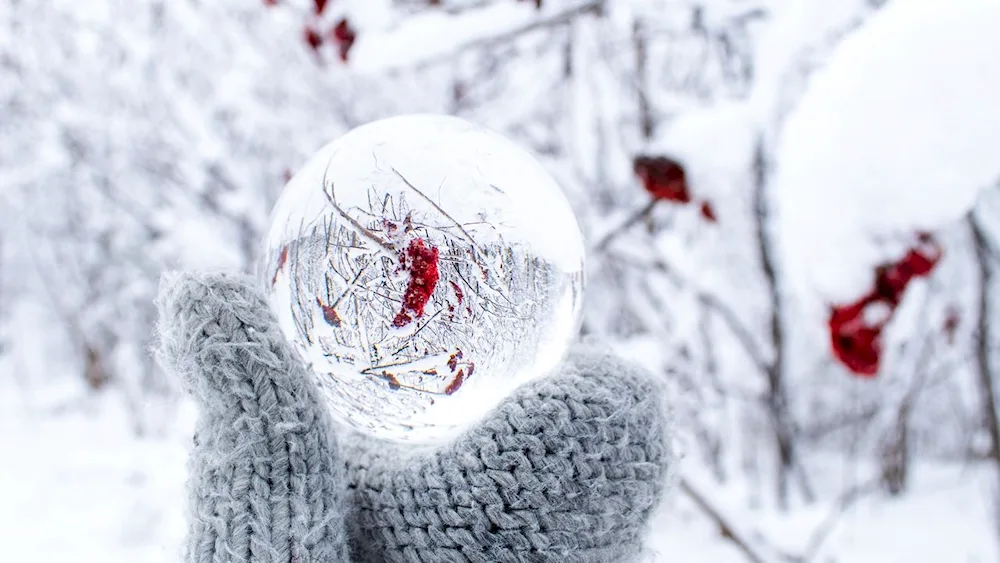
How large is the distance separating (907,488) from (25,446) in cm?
549

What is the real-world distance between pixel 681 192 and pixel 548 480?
2.85 feet

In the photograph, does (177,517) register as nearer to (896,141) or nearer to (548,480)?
(548,480)

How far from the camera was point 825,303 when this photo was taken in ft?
2.53

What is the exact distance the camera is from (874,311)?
76 cm

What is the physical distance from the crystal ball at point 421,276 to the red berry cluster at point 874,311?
0.33 metres

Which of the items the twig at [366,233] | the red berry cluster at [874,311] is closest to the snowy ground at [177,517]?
A: the red berry cluster at [874,311]

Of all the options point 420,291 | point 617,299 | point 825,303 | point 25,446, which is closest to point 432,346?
point 420,291

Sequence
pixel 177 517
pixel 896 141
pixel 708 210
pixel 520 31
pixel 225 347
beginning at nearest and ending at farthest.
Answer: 1. pixel 225 347
2. pixel 896 141
3. pixel 520 31
4. pixel 708 210
5. pixel 177 517

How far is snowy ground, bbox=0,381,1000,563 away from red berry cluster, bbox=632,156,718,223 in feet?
2.29

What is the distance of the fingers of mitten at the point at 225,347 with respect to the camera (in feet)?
1.92

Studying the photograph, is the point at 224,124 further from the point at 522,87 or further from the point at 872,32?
the point at 872,32

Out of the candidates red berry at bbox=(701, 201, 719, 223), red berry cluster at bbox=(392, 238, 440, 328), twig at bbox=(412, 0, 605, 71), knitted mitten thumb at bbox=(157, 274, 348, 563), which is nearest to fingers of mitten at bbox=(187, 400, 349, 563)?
knitted mitten thumb at bbox=(157, 274, 348, 563)

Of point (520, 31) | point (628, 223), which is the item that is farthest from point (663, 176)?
point (520, 31)

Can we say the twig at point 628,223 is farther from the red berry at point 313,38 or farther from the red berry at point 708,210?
the red berry at point 313,38
